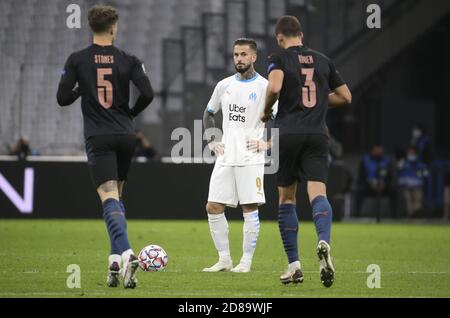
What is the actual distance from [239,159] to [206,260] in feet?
5.62

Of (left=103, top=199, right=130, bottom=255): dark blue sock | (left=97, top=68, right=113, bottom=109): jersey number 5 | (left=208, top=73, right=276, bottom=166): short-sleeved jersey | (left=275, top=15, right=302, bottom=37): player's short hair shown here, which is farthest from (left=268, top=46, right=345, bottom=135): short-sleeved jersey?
(left=103, top=199, right=130, bottom=255): dark blue sock

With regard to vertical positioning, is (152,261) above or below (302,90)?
below

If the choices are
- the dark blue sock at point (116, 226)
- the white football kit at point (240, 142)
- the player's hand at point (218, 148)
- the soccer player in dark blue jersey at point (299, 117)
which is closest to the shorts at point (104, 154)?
the dark blue sock at point (116, 226)

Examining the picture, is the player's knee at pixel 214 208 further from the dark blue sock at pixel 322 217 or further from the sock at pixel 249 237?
the dark blue sock at pixel 322 217

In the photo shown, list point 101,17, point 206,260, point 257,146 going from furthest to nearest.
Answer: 1. point 206,260
2. point 257,146
3. point 101,17

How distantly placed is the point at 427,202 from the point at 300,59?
1746 cm

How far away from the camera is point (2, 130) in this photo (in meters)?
22.1

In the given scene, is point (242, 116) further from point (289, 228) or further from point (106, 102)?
point (106, 102)

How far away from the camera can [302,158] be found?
970 cm

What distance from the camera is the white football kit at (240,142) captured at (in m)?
11.2

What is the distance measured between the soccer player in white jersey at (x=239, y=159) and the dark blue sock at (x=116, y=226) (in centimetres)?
217

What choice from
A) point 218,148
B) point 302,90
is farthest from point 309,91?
point 218,148

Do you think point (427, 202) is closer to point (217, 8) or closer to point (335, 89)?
point (217, 8)
